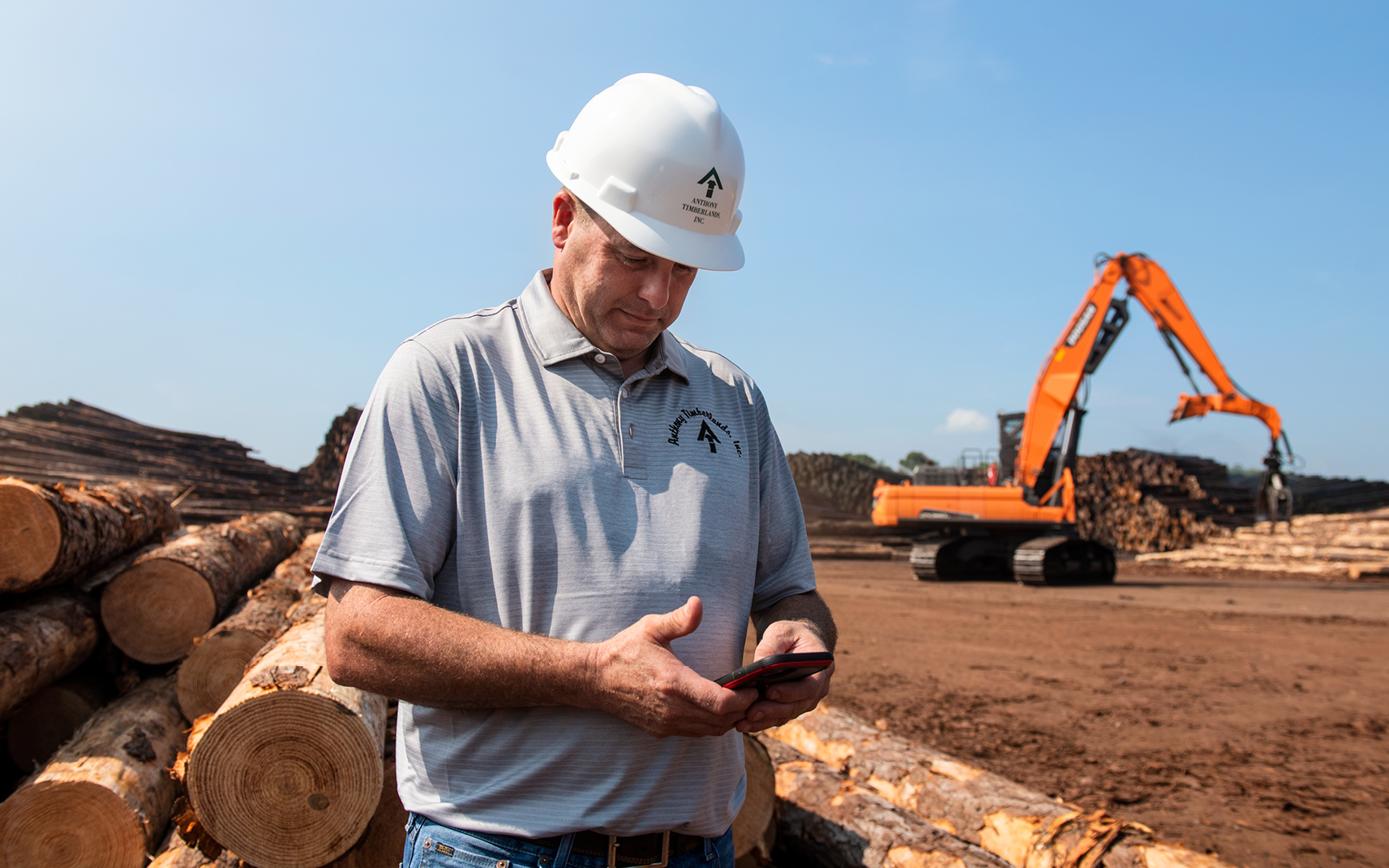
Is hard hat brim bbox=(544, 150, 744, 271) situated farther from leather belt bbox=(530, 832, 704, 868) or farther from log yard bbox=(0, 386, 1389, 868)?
log yard bbox=(0, 386, 1389, 868)

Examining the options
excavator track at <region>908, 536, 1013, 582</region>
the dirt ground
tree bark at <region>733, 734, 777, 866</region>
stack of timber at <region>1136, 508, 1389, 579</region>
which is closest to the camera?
tree bark at <region>733, 734, 777, 866</region>

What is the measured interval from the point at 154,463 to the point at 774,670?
13098mm

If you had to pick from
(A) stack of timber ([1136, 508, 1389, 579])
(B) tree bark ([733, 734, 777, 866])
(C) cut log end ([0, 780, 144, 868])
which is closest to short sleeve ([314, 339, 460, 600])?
(B) tree bark ([733, 734, 777, 866])

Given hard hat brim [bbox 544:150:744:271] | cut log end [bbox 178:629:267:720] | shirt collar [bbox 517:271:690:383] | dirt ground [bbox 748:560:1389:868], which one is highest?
hard hat brim [bbox 544:150:744:271]

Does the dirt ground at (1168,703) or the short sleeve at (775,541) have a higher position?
the short sleeve at (775,541)

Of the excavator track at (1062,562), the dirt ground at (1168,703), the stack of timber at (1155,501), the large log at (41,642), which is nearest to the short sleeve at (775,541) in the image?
the dirt ground at (1168,703)

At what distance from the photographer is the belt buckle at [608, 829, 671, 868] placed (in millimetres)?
1403

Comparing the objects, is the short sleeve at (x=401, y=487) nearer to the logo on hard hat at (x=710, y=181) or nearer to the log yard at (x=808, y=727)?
the logo on hard hat at (x=710, y=181)

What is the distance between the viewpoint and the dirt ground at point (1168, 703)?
15.1 feet

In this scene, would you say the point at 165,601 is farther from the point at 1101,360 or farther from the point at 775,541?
the point at 1101,360

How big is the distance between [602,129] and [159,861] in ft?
9.29

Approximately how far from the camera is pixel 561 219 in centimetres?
174

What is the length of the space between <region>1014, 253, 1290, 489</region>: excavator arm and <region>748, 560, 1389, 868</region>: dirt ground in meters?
3.27

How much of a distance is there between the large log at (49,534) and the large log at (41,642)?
0.41 ft
